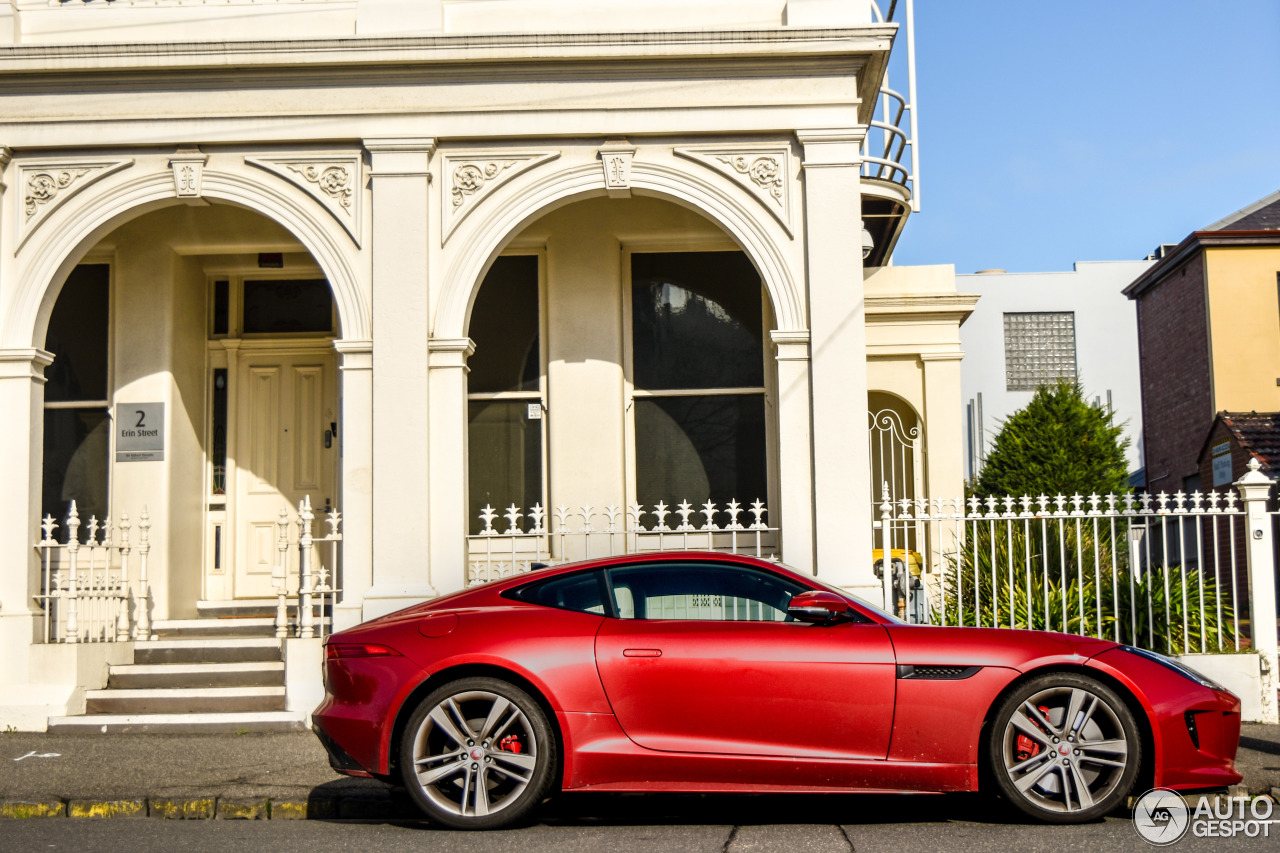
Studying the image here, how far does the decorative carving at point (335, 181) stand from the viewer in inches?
397

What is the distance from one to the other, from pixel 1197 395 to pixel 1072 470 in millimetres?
5156

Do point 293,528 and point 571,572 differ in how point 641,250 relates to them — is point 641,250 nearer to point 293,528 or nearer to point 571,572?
point 293,528

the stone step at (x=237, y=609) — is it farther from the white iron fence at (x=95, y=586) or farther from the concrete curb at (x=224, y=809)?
the concrete curb at (x=224, y=809)

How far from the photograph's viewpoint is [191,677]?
998cm

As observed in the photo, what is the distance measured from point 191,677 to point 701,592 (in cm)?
545

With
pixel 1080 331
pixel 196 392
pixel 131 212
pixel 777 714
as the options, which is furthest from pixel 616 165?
pixel 1080 331

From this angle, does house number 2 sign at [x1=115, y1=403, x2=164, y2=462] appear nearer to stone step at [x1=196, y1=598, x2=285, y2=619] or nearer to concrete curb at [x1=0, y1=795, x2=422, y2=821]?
stone step at [x1=196, y1=598, x2=285, y2=619]

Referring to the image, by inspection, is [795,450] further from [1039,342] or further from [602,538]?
[1039,342]

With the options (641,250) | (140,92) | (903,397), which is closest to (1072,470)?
(903,397)

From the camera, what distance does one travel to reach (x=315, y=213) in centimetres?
1008

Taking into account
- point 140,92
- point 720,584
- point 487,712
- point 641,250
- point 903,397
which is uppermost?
point 140,92

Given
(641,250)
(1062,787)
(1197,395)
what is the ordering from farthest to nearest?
(1197,395), (641,250), (1062,787)

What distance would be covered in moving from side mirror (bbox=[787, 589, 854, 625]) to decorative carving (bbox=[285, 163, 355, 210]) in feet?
18.9

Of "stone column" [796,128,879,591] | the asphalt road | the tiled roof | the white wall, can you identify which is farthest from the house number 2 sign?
the white wall
